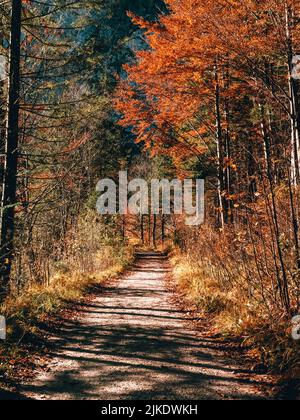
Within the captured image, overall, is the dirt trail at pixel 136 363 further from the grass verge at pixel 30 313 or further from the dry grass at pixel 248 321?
the dry grass at pixel 248 321

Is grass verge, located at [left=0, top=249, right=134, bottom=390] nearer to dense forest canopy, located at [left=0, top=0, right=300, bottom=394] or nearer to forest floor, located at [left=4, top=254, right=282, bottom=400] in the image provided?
dense forest canopy, located at [left=0, top=0, right=300, bottom=394]

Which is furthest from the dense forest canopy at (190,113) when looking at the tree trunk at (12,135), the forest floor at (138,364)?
the forest floor at (138,364)

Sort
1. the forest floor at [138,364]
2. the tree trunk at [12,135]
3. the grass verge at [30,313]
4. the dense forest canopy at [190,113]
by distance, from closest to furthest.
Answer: the forest floor at [138,364], the grass verge at [30,313], the dense forest canopy at [190,113], the tree trunk at [12,135]

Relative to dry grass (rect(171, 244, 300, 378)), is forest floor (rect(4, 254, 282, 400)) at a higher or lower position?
lower

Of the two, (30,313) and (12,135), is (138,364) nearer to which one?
(30,313)

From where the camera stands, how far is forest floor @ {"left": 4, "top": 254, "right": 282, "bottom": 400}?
4.61m

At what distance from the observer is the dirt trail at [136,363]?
4.61 m

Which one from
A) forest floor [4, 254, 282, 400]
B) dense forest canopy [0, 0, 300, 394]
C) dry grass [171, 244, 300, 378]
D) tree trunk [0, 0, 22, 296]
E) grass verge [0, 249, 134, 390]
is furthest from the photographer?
tree trunk [0, 0, 22, 296]

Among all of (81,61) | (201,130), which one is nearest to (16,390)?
(81,61)

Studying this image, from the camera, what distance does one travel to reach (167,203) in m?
41.7

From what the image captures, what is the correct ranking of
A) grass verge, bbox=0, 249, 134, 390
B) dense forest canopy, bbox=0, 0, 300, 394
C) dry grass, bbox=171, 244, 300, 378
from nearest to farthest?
dry grass, bbox=171, 244, 300, 378 < grass verge, bbox=0, 249, 134, 390 < dense forest canopy, bbox=0, 0, 300, 394

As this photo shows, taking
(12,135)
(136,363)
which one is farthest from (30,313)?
(12,135)

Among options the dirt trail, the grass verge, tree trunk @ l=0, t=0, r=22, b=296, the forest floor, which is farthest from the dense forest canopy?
the dirt trail

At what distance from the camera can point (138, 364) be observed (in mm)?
5578
